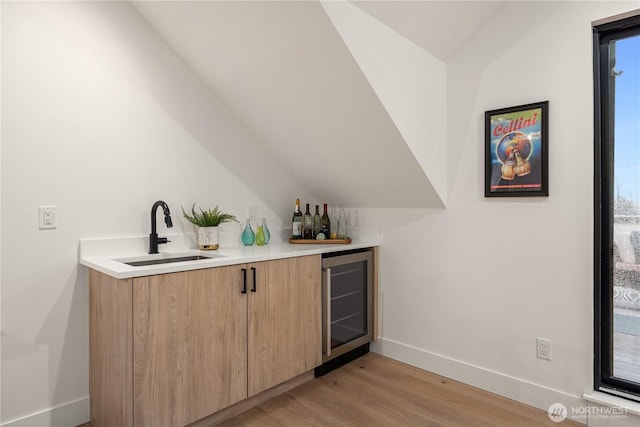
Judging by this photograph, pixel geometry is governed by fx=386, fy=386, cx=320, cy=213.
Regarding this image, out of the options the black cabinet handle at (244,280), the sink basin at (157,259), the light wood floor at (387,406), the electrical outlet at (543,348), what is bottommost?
the light wood floor at (387,406)

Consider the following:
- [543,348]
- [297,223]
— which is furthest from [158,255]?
[543,348]

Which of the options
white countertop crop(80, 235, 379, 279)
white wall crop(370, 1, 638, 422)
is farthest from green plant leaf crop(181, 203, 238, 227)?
white wall crop(370, 1, 638, 422)

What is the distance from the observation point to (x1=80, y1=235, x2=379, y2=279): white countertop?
1.76m

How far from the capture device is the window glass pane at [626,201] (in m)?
1.95

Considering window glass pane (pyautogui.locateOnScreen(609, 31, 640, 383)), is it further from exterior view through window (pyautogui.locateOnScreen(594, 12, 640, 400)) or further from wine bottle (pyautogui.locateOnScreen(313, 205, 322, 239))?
wine bottle (pyautogui.locateOnScreen(313, 205, 322, 239))

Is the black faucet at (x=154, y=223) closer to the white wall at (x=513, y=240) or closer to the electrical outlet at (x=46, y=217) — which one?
the electrical outlet at (x=46, y=217)

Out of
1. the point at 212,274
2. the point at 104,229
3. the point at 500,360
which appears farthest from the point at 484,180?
the point at 104,229

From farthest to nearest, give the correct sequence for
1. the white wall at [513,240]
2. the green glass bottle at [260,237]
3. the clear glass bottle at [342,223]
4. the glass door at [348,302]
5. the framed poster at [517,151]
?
the clear glass bottle at [342,223] → the green glass bottle at [260,237] → the glass door at [348,302] → the framed poster at [517,151] → the white wall at [513,240]

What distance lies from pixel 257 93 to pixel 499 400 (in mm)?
2375

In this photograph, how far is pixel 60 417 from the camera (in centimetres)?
201

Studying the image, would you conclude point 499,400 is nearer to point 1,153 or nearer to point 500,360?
point 500,360

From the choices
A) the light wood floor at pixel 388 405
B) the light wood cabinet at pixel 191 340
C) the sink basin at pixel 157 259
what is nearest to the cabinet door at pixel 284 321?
the light wood cabinet at pixel 191 340

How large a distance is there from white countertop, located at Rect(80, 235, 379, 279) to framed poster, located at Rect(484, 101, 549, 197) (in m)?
1.07

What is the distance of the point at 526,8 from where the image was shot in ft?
7.24
